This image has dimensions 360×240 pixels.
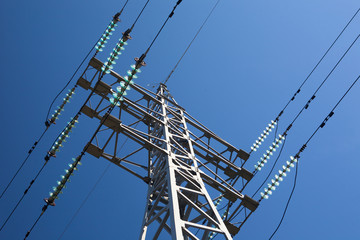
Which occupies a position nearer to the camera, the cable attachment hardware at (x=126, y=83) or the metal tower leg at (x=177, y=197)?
the metal tower leg at (x=177, y=197)

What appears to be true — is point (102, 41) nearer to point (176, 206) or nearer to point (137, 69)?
point (137, 69)

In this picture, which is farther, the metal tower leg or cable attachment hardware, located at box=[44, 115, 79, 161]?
cable attachment hardware, located at box=[44, 115, 79, 161]

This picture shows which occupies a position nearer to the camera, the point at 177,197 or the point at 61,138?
the point at 177,197

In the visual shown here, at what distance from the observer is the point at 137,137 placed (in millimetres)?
12047

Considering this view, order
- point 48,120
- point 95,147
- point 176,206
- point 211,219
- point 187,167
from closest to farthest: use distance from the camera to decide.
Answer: point 176,206, point 211,219, point 187,167, point 95,147, point 48,120

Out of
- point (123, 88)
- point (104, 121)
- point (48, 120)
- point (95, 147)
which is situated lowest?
point (48, 120)

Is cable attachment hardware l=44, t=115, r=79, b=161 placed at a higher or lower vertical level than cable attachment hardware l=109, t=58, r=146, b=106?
lower

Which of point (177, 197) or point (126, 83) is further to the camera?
point (126, 83)

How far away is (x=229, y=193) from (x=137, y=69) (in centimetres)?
426

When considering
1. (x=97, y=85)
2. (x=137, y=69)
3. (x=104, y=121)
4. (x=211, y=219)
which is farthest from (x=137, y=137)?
(x=211, y=219)

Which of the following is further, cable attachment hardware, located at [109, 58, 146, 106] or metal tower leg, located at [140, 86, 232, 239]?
cable attachment hardware, located at [109, 58, 146, 106]

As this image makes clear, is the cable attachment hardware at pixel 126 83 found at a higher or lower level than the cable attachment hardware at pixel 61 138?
higher

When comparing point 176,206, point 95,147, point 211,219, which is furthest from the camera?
point 95,147

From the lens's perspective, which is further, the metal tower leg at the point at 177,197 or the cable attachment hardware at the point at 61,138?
the cable attachment hardware at the point at 61,138
